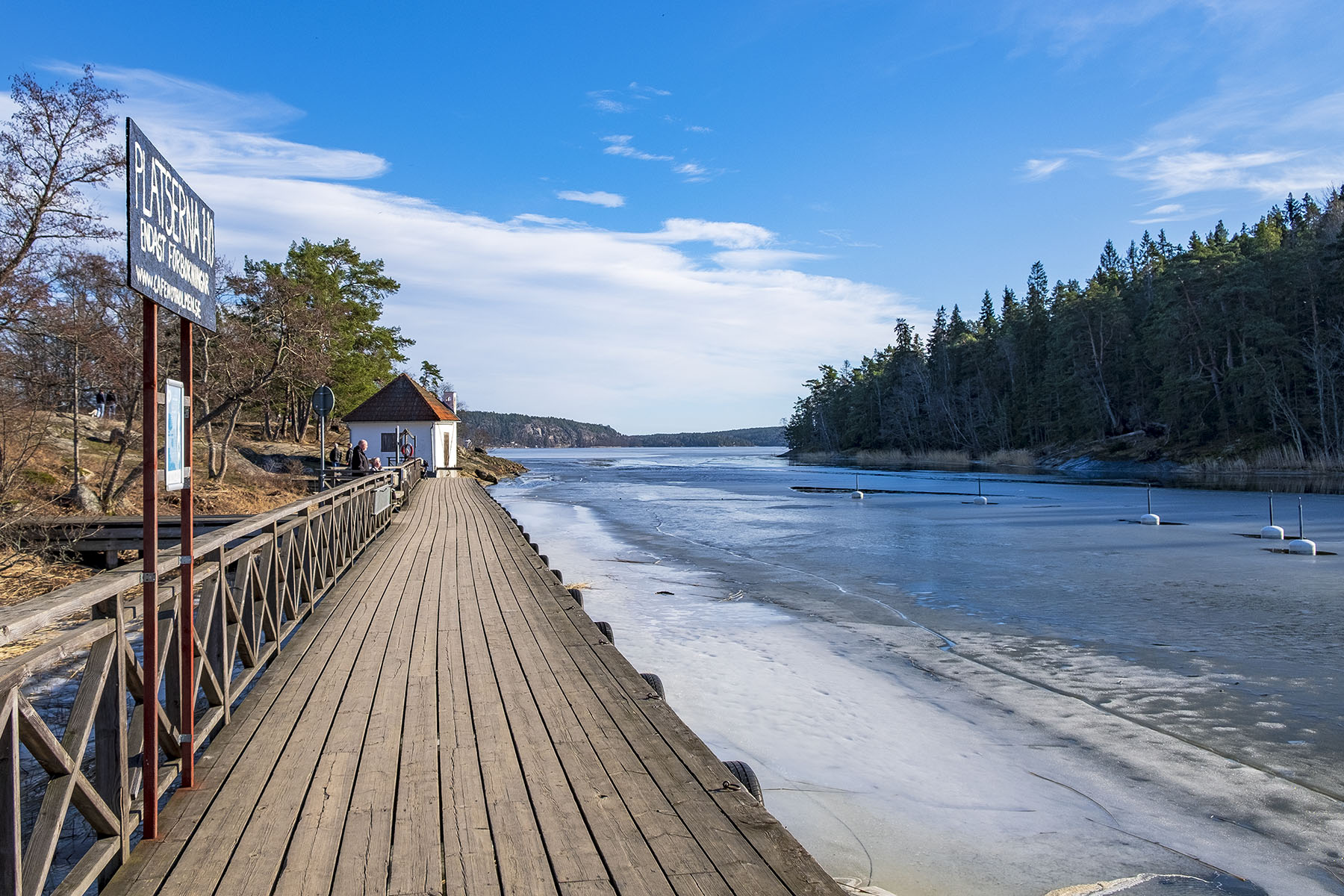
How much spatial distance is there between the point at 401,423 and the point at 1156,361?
4962 cm

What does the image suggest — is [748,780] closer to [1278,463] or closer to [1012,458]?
[1278,463]

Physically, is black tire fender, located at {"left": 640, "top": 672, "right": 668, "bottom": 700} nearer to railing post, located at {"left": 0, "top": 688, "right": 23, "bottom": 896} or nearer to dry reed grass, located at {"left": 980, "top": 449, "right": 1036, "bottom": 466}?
railing post, located at {"left": 0, "top": 688, "right": 23, "bottom": 896}

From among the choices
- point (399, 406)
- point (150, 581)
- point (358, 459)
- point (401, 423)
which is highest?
point (399, 406)

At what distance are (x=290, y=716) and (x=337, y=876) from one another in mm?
1997

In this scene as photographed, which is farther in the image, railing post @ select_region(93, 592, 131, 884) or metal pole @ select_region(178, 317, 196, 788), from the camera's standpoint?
metal pole @ select_region(178, 317, 196, 788)

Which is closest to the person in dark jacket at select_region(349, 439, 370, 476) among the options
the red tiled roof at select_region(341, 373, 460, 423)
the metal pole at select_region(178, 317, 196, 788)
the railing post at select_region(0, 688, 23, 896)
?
the metal pole at select_region(178, 317, 196, 788)

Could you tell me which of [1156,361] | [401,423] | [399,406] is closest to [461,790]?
[401,423]

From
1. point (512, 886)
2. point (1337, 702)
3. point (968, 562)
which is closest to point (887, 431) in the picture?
point (968, 562)

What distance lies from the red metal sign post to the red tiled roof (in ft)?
109

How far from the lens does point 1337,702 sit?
22.6 ft

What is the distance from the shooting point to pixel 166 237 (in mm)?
2967

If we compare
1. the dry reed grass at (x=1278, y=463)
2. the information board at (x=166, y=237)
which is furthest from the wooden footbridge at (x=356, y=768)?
the dry reed grass at (x=1278, y=463)

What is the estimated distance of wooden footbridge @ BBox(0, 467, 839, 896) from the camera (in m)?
2.64

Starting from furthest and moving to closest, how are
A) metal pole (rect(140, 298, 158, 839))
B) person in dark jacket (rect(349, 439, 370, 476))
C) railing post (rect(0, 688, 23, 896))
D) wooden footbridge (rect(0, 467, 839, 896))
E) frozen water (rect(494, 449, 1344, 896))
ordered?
1. person in dark jacket (rect(349, 439, 370, 476))
2. frozen water (rect(494, 449, 1344, 896))
3. metal pole (rect(140, 298, 158, 839))
4. wooden footbridge (rect(0, 467, 839, 896))
5. railing post (rect(0, 688, 23, 896))
